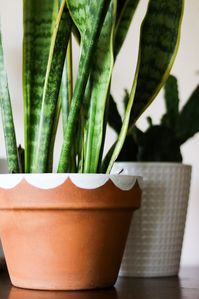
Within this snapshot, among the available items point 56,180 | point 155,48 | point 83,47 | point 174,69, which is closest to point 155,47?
point 155,48

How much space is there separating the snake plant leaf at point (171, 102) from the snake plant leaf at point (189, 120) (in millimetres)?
24

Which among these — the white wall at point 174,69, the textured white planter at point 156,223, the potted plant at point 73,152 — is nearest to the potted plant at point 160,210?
the textured white planter at point 156,223

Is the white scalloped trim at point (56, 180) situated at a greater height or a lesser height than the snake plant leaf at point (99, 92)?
lesser

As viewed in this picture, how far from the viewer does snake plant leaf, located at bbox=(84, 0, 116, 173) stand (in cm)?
63

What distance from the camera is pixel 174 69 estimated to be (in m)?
1.06

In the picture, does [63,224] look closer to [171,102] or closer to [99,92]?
[99,92]

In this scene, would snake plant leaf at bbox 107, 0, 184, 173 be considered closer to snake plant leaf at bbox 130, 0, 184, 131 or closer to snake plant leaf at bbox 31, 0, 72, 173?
snake plant leaf at bbox 130, 0, 184, 131

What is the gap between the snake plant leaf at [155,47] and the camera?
67 centimetres

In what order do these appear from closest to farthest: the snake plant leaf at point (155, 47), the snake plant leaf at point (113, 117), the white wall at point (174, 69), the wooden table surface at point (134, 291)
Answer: the wooden table surface at point (134, 291) → the snake plant leaf at point (155, 47) → the snake plant leaf at point (113, 117) → the white wall at point (174, 69)

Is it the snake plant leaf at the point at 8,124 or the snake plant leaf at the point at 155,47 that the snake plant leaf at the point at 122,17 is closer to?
the snake plant leaf at the point at 155,47

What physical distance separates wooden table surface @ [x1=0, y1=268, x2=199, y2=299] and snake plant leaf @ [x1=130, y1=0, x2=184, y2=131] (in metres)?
0.20

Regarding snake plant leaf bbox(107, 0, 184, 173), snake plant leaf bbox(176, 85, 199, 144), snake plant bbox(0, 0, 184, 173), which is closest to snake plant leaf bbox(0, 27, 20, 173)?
snake plant bbox(0, 0, 184, 173)

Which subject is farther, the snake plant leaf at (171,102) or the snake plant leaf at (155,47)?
the snake plant leaf at (171,102)

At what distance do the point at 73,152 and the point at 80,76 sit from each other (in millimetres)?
107
